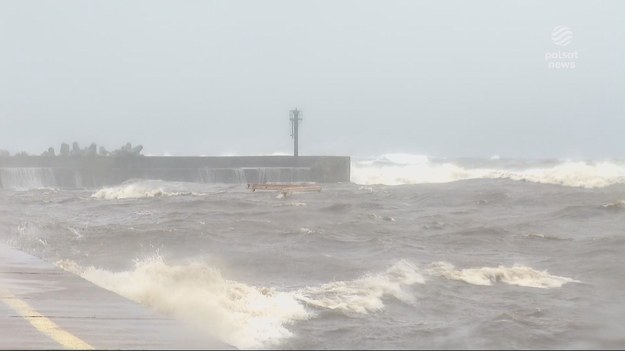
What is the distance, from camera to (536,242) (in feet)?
64.1

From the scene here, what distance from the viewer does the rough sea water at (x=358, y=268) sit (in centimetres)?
848

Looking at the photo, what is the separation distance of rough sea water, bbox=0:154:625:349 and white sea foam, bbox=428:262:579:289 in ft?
0.11

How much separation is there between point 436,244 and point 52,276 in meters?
11.3

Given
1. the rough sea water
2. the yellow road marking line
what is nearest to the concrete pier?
the yellow road marking line

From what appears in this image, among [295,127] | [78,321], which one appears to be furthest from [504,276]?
[295,127]

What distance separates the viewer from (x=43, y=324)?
5918 millimetres

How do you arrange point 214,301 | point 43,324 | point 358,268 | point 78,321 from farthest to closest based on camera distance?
point 358,268
point 214,301
point 78,321
point 43,324

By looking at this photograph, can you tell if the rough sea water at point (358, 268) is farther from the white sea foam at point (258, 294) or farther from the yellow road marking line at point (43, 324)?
the yellow road marking line at point (43, 324)

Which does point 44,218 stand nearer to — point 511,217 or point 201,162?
point 511,217

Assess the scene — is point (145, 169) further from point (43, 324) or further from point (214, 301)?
point (43, 324)

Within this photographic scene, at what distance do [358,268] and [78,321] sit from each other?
8.46m

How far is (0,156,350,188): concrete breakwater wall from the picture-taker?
60.8 m

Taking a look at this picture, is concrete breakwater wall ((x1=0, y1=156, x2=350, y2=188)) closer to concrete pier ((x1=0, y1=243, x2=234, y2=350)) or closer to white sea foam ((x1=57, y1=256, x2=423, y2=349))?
white sea foam ((x1=57, y1=256, x2=423, y2=349))

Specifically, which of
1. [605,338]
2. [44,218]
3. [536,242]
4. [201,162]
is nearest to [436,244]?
[536,242]
